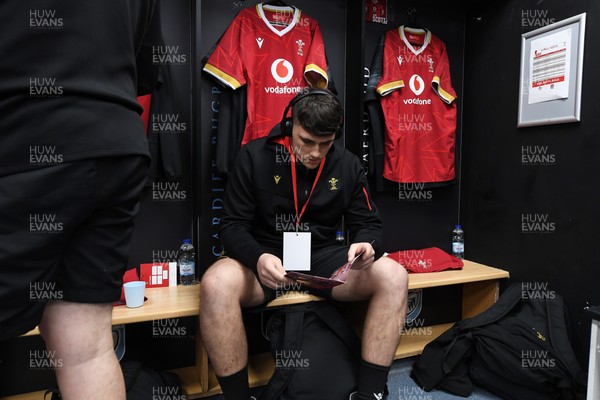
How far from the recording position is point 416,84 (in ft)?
7.45

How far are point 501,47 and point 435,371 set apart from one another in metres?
1.70

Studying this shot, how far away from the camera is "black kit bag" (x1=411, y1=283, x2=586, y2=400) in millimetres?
1598

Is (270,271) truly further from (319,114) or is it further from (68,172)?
(68,172)

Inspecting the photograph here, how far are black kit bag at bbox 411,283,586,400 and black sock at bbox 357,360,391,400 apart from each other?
450mm

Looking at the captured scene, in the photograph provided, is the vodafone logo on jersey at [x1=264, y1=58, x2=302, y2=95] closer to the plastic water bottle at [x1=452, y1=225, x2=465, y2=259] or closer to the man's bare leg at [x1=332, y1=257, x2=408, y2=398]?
the man's bare leg at [x1=332, y1=257, x2=408, y2=398]

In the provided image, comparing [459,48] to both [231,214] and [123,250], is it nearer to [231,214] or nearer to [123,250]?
[231,214]

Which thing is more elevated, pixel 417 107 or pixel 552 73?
pixel 552 73

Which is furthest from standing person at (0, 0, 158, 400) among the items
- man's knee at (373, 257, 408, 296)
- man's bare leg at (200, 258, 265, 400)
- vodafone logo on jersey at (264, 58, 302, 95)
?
vodafone logo on jersey at (264, 58, 302, 95)

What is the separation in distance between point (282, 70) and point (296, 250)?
35.0 inches

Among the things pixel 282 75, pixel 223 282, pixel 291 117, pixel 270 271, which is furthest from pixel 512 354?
pixel 282 75

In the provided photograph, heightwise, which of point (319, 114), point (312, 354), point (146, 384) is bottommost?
point (146, 384)

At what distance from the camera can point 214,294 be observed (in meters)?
1.38

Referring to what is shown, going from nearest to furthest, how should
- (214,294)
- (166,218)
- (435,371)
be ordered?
(214,294)
(435,371)
(166,218)

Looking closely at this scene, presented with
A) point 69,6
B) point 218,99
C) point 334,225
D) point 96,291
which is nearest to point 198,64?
point 218,99
